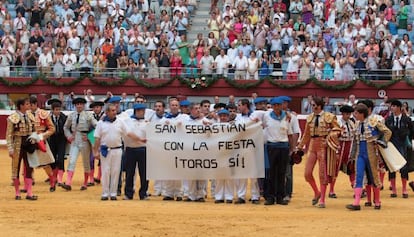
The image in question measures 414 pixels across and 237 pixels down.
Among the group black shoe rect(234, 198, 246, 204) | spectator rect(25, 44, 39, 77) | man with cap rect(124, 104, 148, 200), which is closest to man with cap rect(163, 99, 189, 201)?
man with cap rect(124, 104, 148, 200)

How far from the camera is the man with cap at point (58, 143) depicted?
19609 millimetres

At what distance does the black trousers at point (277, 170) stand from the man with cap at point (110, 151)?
252 cm

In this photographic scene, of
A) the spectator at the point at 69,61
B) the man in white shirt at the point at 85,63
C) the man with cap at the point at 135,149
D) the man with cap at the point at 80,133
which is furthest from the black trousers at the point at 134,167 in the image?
the spectator at the point at 69,61

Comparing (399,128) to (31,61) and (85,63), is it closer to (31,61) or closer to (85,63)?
(85,63)

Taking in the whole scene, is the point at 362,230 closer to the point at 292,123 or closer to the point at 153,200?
the point at 292,123

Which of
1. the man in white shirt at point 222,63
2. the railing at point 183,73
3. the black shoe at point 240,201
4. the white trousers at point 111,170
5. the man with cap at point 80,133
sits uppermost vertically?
the man in white shirt at point 222,63

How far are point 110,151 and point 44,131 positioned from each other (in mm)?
2278

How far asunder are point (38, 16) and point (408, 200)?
771 inches

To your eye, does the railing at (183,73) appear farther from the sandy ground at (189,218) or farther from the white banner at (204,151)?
the white banner at (204,151)

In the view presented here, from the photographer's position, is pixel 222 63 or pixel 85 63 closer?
pixel 222 63

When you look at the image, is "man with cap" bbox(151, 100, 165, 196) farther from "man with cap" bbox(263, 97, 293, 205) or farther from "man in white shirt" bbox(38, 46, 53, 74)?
"man in white shirt" bbox(38, 46, 53, 74)

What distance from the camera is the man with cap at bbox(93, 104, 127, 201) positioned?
55.5 ft

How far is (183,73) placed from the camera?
31.5 meters

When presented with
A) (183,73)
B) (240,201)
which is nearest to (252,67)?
(183,73)
